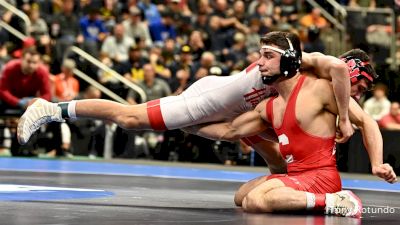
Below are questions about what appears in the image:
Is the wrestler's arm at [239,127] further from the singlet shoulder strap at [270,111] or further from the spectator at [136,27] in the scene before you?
the spectator at [136,27]

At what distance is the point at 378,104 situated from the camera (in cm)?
1313

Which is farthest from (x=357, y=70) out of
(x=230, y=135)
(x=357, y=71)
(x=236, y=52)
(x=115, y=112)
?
(x=236, y=52)

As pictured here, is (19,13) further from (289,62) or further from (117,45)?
(289,62)

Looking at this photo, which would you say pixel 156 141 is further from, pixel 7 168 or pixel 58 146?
pixel 7 168

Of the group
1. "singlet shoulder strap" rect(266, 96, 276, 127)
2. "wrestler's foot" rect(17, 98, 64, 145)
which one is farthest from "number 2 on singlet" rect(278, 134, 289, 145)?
"wrestler's foot" rect(17, 98, 64, 145)

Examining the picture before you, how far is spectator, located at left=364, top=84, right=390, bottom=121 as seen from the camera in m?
13.0

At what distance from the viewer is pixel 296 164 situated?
6625 millimetres

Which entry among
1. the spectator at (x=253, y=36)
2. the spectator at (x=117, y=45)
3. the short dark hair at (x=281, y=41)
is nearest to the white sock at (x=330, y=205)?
the short dark hair at (x=281, y=41)

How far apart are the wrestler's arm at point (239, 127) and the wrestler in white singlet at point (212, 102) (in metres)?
0.07

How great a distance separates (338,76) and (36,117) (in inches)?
85.9

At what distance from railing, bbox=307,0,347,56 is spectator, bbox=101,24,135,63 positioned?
298cm

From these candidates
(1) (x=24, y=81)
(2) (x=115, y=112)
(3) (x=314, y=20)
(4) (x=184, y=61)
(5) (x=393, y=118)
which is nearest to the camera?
(2) (x=115, y=112)

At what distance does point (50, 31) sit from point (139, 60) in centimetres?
146

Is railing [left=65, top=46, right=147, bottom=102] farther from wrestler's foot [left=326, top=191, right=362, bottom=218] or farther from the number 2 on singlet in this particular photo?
wrestler's foot [left=326, top=191, right=362, bottom=218]
